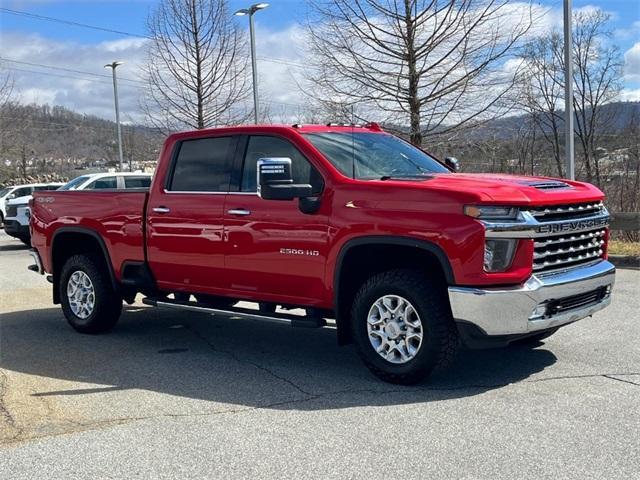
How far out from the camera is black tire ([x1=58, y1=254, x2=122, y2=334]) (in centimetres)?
759

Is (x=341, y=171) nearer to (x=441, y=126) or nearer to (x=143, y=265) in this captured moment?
(x=143, y=265)

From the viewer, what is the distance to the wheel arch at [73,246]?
7.52 m

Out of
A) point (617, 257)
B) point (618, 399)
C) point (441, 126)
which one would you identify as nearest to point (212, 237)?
point (618, 399)

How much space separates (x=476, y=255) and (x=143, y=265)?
3523mm

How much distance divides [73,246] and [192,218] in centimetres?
221

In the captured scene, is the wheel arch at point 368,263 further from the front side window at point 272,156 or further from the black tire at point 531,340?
the black tire at point 531,340

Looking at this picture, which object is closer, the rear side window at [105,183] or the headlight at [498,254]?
the headlight at [498,254]

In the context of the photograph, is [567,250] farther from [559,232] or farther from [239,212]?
[239,212]

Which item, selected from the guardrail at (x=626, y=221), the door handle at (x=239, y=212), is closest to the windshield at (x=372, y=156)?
the door handle at (x=239, y=212)

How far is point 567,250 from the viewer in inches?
215

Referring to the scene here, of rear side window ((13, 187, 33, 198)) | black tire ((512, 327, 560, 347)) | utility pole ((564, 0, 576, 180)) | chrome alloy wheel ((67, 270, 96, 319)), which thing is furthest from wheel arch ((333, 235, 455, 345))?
rear side window ((13, 187, 33, 198))

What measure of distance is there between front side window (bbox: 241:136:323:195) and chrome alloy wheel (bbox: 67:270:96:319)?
2.35 metres

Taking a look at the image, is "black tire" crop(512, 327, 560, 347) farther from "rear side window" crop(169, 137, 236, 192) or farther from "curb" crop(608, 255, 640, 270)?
"curb" crop(608, 255, 640, 270)

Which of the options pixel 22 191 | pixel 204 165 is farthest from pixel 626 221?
pixel 22 191
